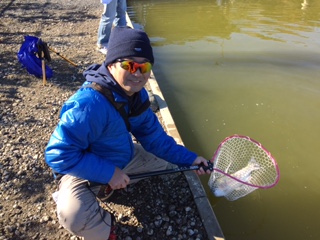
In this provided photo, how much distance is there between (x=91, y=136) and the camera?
2.40 meters

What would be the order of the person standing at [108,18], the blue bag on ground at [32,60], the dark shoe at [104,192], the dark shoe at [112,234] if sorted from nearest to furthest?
the dark shoe at [112,234], the dark shoe at [104,192], the blue bag on ground at [32,60], the person standing at [108,18]

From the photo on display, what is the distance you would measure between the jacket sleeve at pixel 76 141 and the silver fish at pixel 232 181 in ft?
4.16

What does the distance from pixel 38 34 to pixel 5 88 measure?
9.99 ft

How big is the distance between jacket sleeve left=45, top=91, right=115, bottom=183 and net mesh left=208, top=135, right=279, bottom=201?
1160 mm

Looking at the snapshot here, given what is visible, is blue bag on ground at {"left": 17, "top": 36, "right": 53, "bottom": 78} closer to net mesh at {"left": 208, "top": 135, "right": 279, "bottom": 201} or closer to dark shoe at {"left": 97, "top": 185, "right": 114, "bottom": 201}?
dark shoe at {"left": 97, "top": 185, "right": 114, "bottom": 201}

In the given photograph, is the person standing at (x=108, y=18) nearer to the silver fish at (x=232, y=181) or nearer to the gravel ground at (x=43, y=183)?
the gravel ground at (x=43, y=183)

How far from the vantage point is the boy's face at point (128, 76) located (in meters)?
2.42

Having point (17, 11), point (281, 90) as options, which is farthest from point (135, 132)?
point (17, 11)

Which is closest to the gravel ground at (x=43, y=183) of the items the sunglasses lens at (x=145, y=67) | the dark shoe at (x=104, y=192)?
the dark shoe at (x=104, y=192)

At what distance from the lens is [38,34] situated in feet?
25.2

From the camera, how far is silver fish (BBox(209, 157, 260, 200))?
10.0 feet

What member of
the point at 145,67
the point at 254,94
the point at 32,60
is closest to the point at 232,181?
the point at 145,67

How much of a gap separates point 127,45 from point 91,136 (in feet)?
2.41

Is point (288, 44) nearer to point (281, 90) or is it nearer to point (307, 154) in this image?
point (281, 90)
